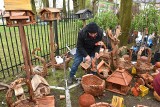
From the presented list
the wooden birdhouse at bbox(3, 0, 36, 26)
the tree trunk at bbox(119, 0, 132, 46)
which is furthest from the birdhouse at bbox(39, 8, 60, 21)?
the tree trunk at bbox(119, 0, 132, 46)

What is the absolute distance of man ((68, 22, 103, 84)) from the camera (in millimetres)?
4070

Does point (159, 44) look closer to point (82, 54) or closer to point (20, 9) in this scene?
point (82, 54)

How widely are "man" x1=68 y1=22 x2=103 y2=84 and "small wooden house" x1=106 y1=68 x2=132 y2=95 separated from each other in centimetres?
69

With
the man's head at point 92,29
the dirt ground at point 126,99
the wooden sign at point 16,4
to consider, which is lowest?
the dirt ground at point 126,99

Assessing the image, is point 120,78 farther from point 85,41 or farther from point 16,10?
point 16,10

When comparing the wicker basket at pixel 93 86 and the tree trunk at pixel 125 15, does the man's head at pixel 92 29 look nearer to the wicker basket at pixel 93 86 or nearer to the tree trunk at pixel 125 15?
the wicker basket at pixel 93 86

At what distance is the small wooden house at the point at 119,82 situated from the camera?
402cm

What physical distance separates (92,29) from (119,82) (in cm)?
143

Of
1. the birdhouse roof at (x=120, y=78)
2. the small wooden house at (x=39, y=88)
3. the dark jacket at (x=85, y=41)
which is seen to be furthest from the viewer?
the dark jacket at (x=85, y=41)

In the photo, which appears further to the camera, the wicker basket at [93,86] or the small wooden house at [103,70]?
the small wooden house at [103,70]

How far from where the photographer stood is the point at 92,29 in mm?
4023

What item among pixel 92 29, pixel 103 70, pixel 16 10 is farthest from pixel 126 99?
pixel 16 10

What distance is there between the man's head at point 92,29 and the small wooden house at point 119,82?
110cm

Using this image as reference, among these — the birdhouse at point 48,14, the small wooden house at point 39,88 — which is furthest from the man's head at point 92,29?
the small wooden house at point 39,88
